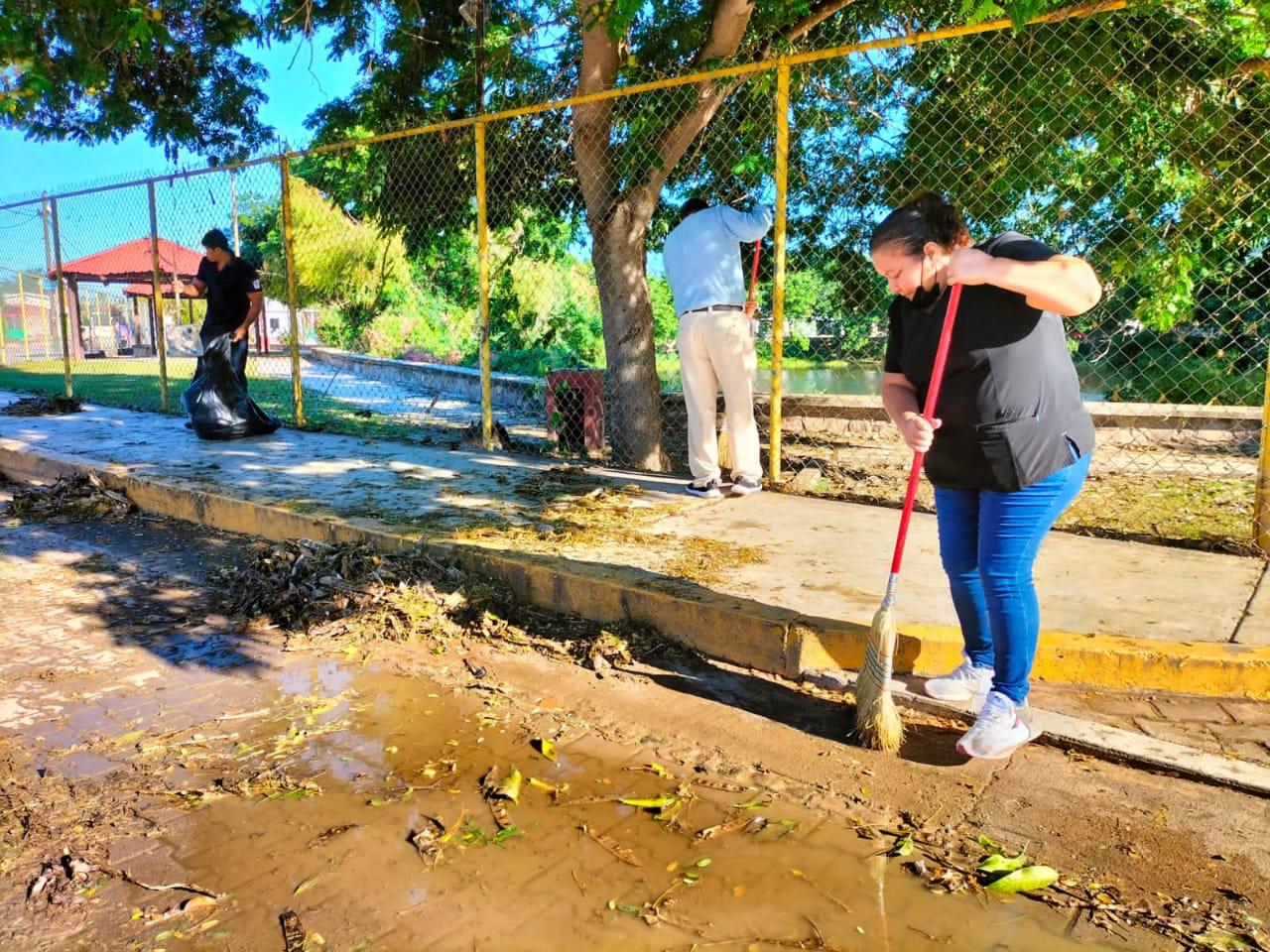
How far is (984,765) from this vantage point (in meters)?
2.89

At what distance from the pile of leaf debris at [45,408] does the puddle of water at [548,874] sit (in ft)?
33.0

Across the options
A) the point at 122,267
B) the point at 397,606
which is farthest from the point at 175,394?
the point at 122,267

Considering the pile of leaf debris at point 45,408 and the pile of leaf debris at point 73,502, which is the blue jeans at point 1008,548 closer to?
the pile of leaf debris at point 73,502

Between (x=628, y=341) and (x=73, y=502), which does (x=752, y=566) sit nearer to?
(x=628, y=341)

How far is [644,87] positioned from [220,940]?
530 centimetres

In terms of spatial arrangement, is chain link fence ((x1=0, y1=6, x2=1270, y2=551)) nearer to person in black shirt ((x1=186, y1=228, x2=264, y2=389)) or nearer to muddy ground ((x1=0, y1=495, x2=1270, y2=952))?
person in black shirt ((x1=186, y1=228, x2=264, y2=389))

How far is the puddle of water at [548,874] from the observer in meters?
2.11

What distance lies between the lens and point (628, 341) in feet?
24.0

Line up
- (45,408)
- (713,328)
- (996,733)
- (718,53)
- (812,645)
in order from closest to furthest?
(996,733) → (812,645) → (713,328) → (718,53) → (45,408)

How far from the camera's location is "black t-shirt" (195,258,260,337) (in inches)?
325

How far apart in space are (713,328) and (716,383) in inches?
16.8

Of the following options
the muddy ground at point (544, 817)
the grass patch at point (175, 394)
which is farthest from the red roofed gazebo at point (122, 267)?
the muddy ground at point (544, 817)

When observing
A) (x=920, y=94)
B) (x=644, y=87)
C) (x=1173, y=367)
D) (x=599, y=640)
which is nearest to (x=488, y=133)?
(x=644, y=87)

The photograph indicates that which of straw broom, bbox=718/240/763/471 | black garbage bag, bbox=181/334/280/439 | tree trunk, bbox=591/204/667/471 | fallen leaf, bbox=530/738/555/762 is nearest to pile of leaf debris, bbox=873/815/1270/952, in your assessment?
fallen leaf, bbox=530/738/555/762
